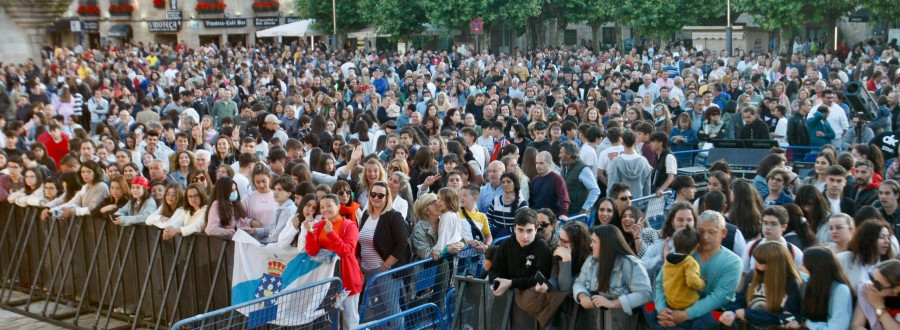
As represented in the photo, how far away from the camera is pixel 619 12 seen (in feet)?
150

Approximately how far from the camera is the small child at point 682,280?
22.5ft

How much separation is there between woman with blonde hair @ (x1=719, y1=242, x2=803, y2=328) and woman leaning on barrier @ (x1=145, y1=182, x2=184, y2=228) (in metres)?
5.46

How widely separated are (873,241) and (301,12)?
46.9m

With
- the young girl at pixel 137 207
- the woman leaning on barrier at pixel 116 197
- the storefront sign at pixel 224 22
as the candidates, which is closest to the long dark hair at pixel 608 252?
the young girl at pixel 137 207

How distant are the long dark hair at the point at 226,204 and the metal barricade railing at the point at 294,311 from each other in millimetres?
1094

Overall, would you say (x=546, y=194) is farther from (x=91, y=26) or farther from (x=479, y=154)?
(x=91, y=26)

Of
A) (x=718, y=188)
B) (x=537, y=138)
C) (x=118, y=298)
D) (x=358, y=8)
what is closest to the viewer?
(x=718, y=188)

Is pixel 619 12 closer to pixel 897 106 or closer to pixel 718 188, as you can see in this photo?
pixel 897 106

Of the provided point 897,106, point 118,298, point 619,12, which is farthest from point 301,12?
point 118,298

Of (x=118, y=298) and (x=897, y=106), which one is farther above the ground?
(x=897, y=106)

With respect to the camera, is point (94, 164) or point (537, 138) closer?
point (94, 164)

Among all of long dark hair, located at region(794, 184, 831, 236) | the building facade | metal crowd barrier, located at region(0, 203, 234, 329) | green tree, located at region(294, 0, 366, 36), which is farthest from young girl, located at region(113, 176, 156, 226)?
the building facade

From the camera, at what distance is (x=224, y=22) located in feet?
190

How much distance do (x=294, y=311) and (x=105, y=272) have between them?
3.29m
